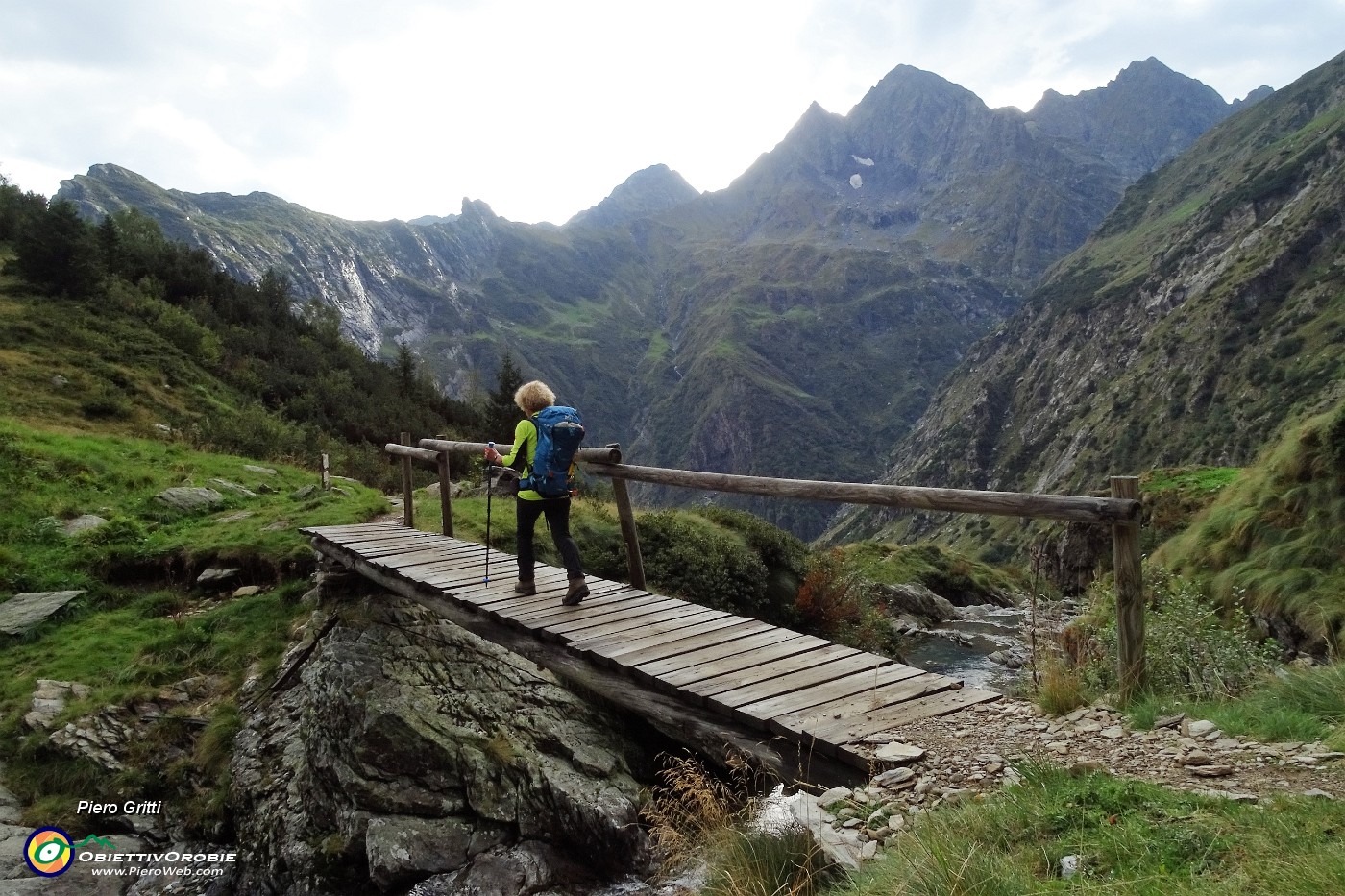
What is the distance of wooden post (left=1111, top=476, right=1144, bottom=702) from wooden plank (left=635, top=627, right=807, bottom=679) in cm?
236

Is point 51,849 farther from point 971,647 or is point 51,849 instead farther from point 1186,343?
point 1186,343

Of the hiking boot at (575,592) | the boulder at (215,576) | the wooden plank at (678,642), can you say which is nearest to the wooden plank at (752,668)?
the wooden plank at (678,642)

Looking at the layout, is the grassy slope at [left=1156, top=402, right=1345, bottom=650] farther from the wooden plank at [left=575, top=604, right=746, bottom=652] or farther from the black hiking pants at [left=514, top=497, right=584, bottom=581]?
the black hiking pants at [left=514, top=497, right=584, bottom=581]

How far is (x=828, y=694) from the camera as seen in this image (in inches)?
194

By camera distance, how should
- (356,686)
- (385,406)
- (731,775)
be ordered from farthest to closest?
(385,406) < (356,686) < (731,775)

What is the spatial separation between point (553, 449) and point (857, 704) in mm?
3908

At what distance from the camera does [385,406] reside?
99.8 feet

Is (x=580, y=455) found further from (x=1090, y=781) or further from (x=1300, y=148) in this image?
(x=1300, y=148)

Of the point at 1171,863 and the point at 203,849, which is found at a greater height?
the point at 1171,863

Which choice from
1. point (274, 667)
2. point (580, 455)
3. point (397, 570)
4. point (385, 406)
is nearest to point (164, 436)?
point (385, 406)

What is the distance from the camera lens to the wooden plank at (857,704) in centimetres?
440

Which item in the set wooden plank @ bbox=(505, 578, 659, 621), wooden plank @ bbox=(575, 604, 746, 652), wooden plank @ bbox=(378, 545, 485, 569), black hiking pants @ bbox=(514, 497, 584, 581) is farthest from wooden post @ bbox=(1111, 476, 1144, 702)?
wooden plank @ bbox=(378, 545, 485, 569)

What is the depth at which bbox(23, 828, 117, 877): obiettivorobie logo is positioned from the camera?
23.6 feet

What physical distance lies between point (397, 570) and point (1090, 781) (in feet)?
26.2
